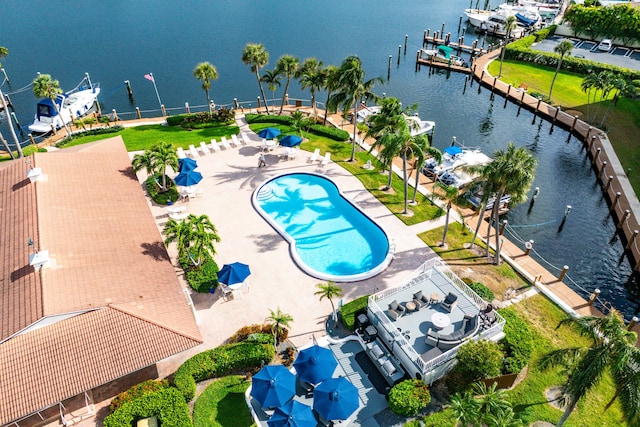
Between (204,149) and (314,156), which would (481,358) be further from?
(204,149)

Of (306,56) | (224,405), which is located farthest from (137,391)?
(306,56)

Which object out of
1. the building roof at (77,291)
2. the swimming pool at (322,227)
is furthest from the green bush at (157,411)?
the swimming pool at (322,227)

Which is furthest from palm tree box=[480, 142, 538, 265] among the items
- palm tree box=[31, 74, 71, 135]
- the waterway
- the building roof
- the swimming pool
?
palm tree box=[31, 74, 71, 135]

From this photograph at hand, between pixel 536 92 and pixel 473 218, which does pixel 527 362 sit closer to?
pixel 473 218

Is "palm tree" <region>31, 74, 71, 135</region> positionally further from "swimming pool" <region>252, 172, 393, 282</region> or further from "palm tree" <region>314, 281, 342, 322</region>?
"palm tree" <region>314, 281, 342, 322</region>

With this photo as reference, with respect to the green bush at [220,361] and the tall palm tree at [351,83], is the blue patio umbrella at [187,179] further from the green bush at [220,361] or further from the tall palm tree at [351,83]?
the green bush at [220,361]
